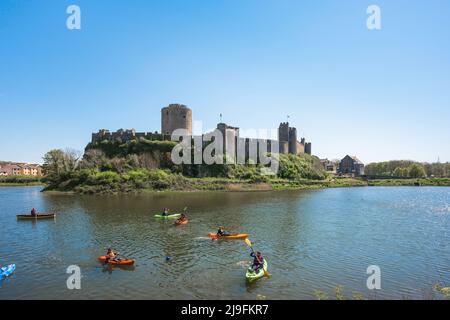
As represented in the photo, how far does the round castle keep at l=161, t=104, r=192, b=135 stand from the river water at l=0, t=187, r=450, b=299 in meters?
52.7

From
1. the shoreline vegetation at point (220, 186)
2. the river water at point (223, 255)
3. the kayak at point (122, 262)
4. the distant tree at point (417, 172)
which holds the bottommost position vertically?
the river water at point (223, 255)

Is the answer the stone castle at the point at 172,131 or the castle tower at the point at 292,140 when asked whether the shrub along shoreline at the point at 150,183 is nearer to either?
the stone castle at the point at 172,131

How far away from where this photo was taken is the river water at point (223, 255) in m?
16.2

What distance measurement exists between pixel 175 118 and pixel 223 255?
235 ft

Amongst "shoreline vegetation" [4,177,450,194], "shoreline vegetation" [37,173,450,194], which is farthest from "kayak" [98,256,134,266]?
"shoreline vegetation" [4,177,450,194]

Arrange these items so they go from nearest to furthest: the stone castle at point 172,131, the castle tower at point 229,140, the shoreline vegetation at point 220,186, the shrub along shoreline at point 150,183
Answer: the shoreline vegetation at point 220,186 → the shrub along shoreline at point 150,183 → the stone castle at point 172,131 → the castle tower at point 229,140

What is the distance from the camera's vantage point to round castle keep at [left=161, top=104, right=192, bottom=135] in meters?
90.4

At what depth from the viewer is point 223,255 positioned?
885 inches

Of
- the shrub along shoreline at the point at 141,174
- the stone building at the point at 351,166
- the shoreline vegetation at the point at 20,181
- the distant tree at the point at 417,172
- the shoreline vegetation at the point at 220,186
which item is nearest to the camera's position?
the shoreline vegetation at the point at 220,186

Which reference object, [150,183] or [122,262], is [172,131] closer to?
[150,183]

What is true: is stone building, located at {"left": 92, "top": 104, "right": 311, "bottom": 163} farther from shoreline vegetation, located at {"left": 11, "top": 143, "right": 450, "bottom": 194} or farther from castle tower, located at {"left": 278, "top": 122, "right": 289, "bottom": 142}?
castle tower, located at {"left": 278, "top": 122, "right": 289, "bottom": 142}

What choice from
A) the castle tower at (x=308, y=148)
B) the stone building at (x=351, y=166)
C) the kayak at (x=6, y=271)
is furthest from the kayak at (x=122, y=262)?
the stone building at (x=351, y=166)

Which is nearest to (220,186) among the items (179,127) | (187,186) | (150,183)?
(187,186)

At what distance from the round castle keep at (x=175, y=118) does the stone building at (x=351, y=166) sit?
3960 inches
